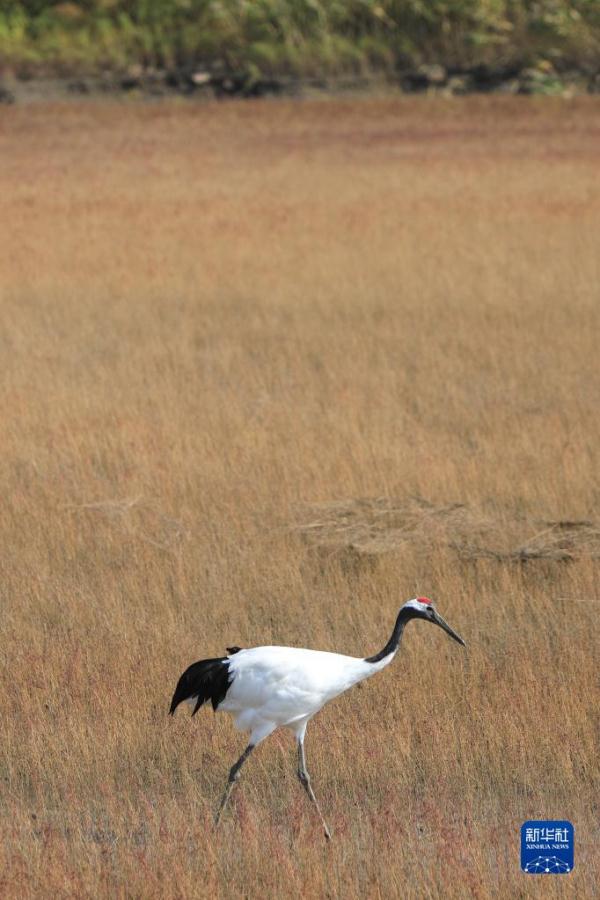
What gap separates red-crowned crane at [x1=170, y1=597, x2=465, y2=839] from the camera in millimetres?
6125

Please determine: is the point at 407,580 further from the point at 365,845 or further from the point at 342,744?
the point at 365,845

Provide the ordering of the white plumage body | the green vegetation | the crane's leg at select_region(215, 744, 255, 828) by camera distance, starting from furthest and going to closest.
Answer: the green vegetation
the crane's leg at select_region(215, 744, 255, 828)
the white plumage body

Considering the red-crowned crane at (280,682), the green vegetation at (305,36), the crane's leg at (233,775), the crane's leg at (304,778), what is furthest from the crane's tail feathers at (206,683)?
the green vegetation at (305,36)

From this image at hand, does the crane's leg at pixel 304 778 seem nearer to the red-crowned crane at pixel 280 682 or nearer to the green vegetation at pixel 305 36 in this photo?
the red-crowned crane at pixel 280 682

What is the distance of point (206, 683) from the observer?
20.9ft

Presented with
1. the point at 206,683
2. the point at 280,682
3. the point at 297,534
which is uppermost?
the point at 280,682

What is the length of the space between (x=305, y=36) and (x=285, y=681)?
41.5 metres

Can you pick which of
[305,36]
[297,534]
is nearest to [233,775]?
[297,534]

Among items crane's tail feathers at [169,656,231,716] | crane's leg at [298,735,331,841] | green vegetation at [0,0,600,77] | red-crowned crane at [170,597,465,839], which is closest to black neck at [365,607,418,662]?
red-crowned crane at [170,597,465,839]

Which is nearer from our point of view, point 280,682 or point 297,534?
point 280,682

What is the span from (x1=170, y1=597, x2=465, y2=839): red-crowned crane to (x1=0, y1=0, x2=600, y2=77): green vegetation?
128ft

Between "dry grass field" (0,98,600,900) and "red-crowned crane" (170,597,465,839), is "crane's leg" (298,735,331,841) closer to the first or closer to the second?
"red-crowned crane" (170,597,465,839)

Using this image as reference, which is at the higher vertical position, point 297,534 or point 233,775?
point 233,775

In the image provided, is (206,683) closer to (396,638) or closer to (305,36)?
(396,638)
